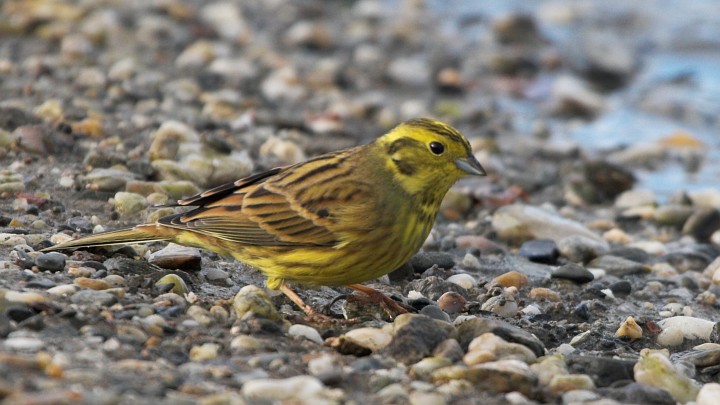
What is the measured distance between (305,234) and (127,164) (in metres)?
2.32

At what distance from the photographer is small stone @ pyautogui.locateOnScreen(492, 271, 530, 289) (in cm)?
662

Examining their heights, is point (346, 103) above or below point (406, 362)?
above

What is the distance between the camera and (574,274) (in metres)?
6.87

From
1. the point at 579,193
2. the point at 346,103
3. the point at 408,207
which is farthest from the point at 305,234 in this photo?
the point at 346,103

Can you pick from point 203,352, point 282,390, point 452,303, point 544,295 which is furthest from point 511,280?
point 282,390

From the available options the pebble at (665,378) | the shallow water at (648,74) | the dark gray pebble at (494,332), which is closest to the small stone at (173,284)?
the dark gray pebble at (494,332)

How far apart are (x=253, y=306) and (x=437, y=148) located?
1.39 metres

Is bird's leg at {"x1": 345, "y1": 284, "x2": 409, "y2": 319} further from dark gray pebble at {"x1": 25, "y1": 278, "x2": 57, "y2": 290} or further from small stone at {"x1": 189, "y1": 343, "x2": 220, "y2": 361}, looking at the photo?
dark gray pebble at {"x1": 25, "y1": 278, "x2": 57, "y2": 290}

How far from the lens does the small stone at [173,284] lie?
5.50 metres

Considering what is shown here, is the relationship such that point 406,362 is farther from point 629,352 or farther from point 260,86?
point 260,86

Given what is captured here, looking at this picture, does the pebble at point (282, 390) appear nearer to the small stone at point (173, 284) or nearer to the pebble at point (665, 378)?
the small stone at point (173, 284)

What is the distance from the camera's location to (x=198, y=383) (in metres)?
4.33

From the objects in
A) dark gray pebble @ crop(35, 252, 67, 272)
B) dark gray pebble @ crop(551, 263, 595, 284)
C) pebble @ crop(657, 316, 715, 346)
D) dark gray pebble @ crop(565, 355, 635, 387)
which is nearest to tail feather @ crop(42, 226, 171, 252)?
dark gray pebble @ crop(35, 252, 67, 272)

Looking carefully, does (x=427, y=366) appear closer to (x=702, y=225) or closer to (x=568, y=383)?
(x=568, y=383)
